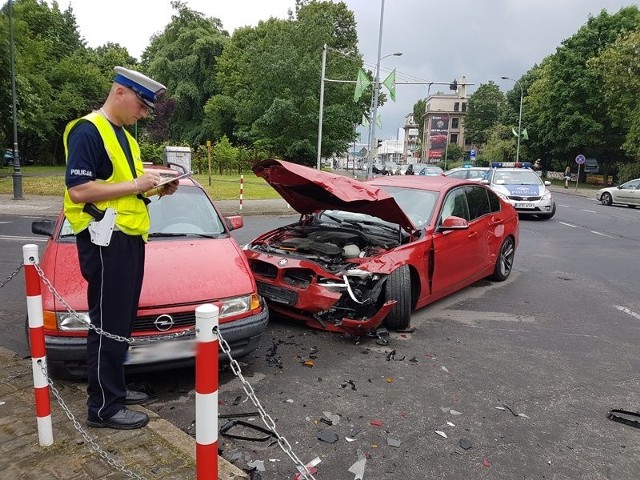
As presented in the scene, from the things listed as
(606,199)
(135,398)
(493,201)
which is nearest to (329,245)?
(135,398)

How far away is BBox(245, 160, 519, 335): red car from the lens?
478 cm

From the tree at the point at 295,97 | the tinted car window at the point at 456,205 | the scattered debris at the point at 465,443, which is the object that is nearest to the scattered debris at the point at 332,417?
the scattered debris at the point at 465,443

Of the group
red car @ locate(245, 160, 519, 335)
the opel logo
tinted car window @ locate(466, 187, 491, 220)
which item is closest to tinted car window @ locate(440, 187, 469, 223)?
red car @ locate(245, 160, 519, 335)

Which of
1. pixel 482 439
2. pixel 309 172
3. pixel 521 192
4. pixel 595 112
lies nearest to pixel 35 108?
pixel 521 192

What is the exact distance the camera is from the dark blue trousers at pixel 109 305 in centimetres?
282

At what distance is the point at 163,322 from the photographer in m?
3.51

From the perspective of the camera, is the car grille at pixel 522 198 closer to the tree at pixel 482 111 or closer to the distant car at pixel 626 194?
the distant car at pixel 626 194

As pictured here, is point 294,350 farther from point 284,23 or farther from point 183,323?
point 284,23

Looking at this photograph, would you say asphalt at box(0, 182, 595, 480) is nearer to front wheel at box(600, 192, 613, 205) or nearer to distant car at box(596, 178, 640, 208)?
distant car at box(596, 178, 640, 208)

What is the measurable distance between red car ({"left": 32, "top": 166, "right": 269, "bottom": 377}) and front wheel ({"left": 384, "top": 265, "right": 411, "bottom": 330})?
1316mm

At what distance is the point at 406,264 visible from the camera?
499 centimetres

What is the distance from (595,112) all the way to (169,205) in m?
44.7

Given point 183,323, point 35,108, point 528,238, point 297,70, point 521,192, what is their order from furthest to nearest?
point 297,70
point 35,108
point 521,192
point 528,238
point 183,323

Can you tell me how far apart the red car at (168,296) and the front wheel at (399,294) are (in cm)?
132
